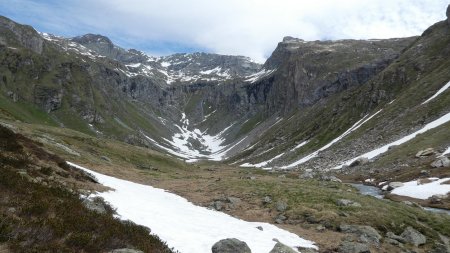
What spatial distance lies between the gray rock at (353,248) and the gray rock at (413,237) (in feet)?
17.1

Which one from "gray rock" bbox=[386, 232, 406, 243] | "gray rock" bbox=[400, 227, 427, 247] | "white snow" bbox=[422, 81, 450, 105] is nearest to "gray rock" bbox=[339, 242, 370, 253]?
"gray rock" bbox=[386, 232, 406, 243]

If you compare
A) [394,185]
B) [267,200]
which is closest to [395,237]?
[267,200]

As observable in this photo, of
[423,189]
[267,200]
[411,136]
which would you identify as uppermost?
[411,136]

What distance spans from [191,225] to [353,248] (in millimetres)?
9210

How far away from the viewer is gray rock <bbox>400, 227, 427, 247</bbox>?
25.4 metres

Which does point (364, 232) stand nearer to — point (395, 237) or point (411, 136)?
point (395, 237)

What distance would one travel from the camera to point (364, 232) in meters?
25.2

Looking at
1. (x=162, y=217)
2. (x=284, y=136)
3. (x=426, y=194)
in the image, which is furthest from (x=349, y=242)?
(x=284, y=136)

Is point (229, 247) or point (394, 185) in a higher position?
point (229, 247)

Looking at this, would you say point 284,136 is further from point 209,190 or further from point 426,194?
point 209,190

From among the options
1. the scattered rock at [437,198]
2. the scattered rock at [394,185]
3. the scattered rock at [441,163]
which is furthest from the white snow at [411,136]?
the scattered rock at [437,198]

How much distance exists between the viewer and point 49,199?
14.3 m

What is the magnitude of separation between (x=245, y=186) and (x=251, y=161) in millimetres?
136505

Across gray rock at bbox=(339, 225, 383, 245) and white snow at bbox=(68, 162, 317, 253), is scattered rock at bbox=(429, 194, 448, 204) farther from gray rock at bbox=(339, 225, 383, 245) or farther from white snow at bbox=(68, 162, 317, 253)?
white snow at bbox=(68, 162, 317, 253)
